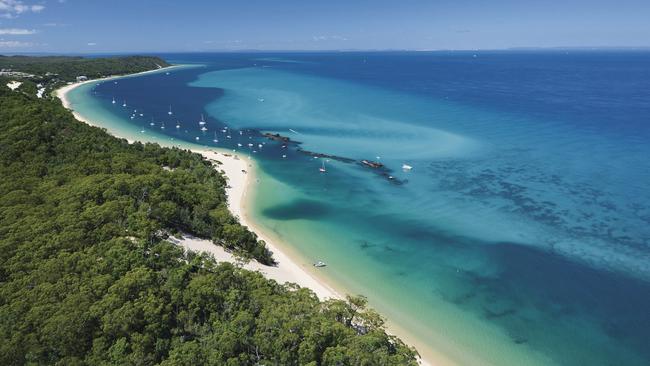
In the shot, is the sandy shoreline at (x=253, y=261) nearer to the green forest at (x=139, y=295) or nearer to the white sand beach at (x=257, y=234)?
the white sand beach at (x=257, y=234)

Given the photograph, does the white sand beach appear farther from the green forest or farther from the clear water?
the clear water

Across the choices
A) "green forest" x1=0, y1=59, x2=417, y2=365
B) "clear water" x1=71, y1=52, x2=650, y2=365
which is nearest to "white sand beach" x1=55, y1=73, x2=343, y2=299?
"green forest" x1=0, y1=59, x2=417, y2=365

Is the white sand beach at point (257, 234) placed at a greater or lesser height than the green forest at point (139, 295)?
lesser

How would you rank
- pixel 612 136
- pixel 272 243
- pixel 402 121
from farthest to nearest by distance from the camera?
1. pixel 402 121
2. pixel 612 136
3. pixel 272 243

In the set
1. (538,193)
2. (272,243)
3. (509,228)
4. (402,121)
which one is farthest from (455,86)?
(272,243)

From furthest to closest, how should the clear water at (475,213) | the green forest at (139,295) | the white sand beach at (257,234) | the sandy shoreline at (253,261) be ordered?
the white sand beach at (257,234), the clear water at (475,213), the sandy shoreline at (253,261), the green forest at (139,295)

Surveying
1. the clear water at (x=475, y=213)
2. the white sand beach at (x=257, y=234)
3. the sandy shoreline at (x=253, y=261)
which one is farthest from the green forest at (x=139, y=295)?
the clear water at (x=475, y=213)

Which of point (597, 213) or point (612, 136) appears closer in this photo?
point (597, 213)

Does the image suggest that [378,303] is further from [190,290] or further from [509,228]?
[509,228]
